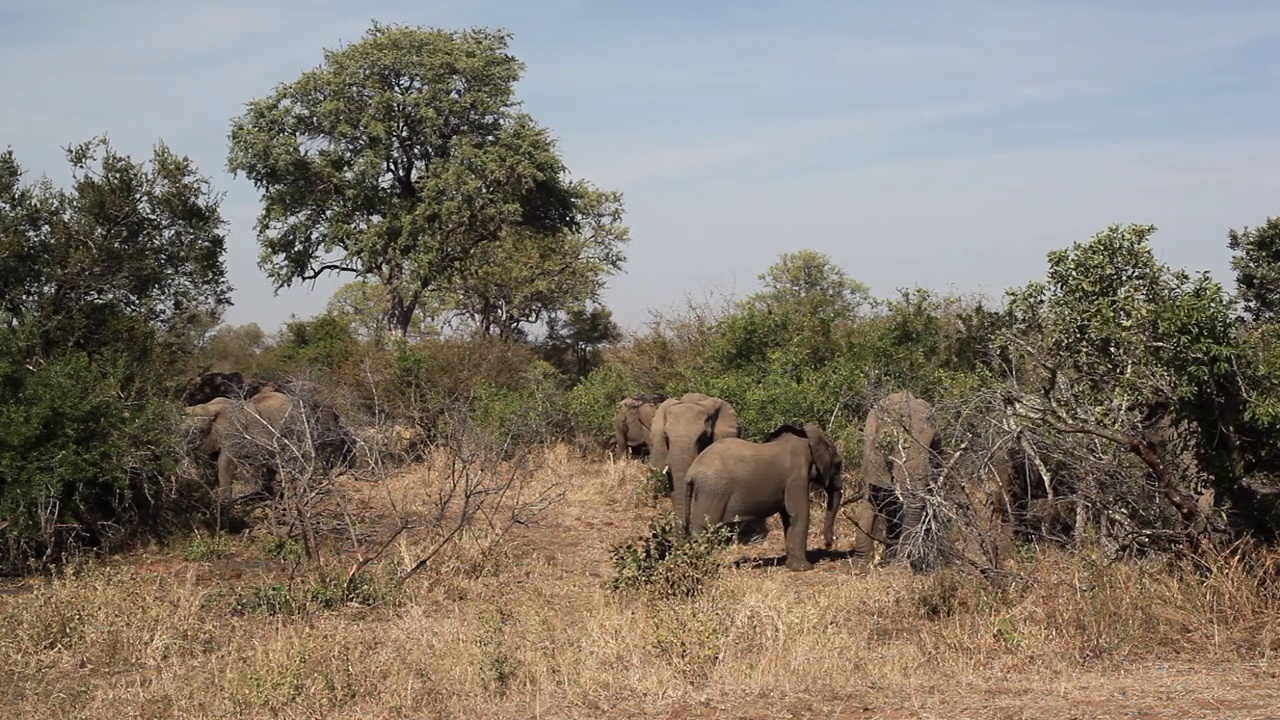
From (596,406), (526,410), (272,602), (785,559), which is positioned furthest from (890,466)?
(596,406)

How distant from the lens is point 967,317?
64.1 ft

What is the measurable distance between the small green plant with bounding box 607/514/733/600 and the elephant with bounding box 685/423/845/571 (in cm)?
118

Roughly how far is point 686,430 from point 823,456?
2.89m

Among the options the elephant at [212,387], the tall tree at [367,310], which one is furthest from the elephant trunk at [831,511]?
the tall tree at [367,310]

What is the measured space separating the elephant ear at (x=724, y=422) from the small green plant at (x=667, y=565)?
4495mm

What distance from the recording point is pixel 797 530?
13.2 m

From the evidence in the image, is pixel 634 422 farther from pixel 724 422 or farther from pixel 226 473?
pixel 226 473

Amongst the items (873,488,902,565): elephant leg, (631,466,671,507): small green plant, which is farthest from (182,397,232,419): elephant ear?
(873,488,902,565): elephant leg

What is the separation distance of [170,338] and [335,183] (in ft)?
36.4

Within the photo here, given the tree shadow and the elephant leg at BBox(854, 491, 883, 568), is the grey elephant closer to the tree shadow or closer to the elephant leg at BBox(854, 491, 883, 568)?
the elephant leg at BBox(854, 491, 883, 568)

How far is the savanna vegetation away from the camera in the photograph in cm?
788

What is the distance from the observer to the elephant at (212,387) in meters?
20.3

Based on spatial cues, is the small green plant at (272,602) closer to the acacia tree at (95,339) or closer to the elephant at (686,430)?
the acacia tree at (95,339)

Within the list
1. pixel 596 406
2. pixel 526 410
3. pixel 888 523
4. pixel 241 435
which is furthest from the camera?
pixel 596 406
